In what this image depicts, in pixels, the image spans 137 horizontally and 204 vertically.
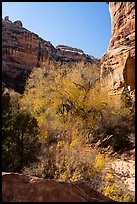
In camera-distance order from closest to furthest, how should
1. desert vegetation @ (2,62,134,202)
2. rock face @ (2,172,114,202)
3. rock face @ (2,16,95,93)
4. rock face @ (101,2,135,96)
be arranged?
rock face @ (2,172,114,202) < desert vegetation @ (2,62,134,202) < rock face @ (101,2,135,96) < rock face @ (2,16,95,93)

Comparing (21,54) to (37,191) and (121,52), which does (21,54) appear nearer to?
(121,52)

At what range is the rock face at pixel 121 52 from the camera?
18.9 meters

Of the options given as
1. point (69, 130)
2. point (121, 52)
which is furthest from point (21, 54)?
point (69, 130)

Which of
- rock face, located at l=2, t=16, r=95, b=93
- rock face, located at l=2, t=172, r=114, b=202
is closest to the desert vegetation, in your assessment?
rock face, located at l=2, t=172, r=114, b=202

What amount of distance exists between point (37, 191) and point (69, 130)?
9821 mm

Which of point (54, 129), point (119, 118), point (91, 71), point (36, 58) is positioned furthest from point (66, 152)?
point (36, 58)

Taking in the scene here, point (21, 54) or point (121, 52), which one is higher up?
point (21, 54)

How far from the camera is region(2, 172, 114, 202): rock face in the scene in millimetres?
3523

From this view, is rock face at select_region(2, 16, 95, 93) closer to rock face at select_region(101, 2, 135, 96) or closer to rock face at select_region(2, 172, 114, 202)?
rock face at select_region(101, 2, 135, 96)

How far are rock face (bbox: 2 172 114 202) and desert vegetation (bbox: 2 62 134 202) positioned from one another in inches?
202

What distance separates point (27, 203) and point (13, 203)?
18cm

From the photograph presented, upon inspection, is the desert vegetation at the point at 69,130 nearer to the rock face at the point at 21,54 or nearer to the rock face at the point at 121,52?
the rock face at the point at 121,52

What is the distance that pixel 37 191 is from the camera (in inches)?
142

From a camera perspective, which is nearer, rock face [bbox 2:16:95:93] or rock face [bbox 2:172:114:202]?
rock face [bbox 2:172:114:202]
